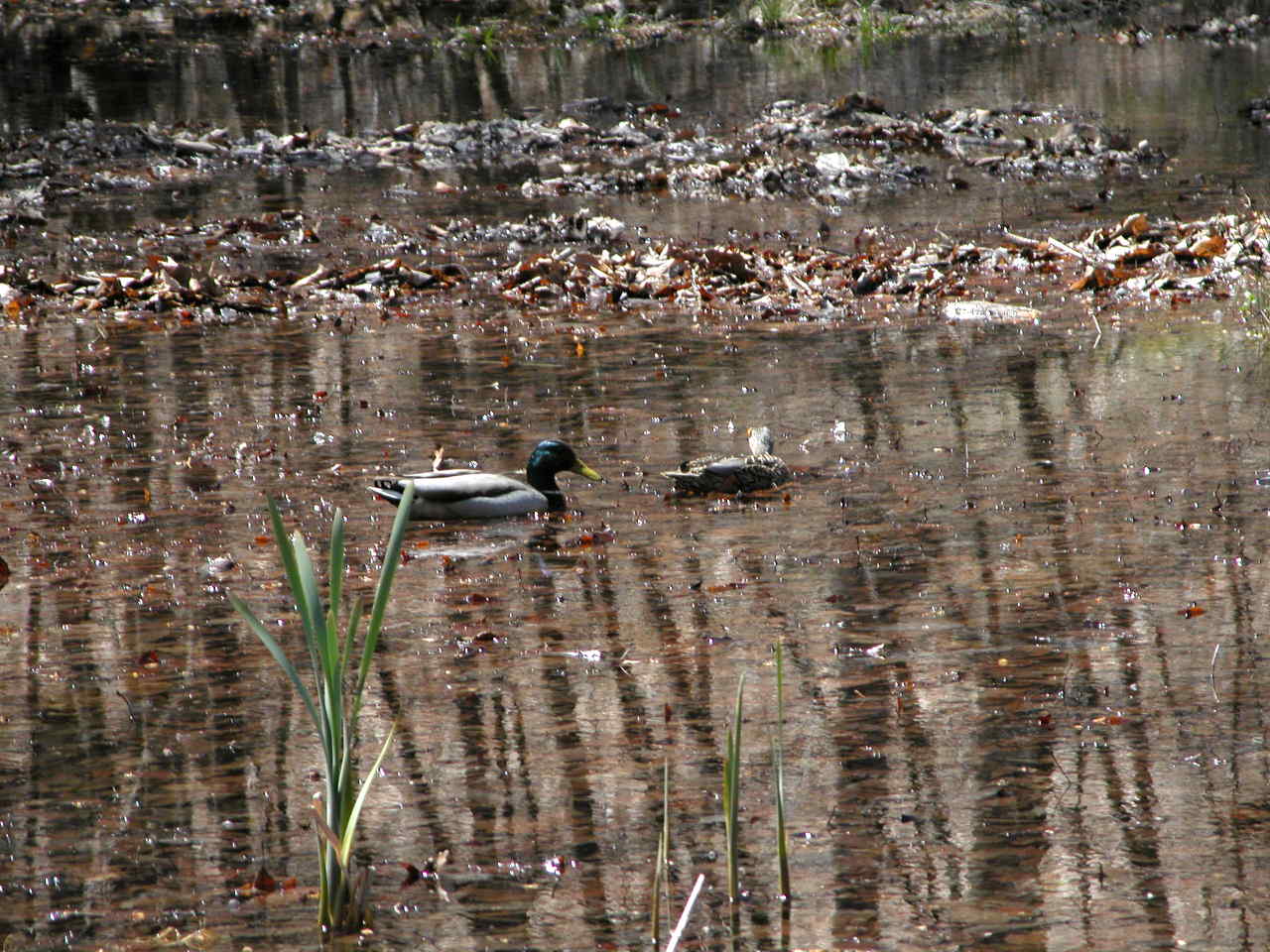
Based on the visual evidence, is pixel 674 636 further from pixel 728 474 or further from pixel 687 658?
pixel 728 474

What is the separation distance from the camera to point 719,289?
44.5ft

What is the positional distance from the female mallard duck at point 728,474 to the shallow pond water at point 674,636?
8 centimetres

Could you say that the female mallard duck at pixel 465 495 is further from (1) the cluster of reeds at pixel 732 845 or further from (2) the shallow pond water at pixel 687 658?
(1) the cluster of reeds at pixel 732 845

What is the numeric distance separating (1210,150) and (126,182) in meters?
12.8

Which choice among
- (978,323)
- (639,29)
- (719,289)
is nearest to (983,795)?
(978,323)

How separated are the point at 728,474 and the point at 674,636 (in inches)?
76.5

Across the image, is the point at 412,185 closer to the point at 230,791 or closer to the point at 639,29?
the point at 230,791

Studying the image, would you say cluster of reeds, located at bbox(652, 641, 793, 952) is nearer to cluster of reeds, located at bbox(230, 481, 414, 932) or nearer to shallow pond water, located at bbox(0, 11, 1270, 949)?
shallow pond water, located at bbox(0, 11, 1270, 949)

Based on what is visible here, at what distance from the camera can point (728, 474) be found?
8023 millimetres

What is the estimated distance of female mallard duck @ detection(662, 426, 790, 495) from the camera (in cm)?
802

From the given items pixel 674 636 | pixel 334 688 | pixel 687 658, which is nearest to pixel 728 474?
pixel 674 636

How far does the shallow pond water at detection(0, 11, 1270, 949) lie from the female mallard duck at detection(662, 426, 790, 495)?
78 millimetres

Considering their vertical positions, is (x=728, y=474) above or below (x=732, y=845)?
above

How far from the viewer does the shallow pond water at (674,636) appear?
4305 millimetres
